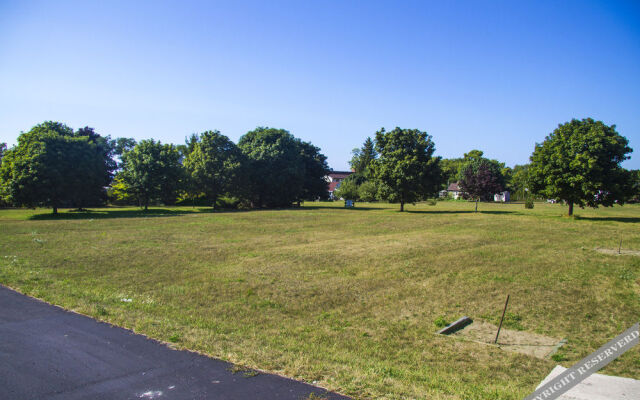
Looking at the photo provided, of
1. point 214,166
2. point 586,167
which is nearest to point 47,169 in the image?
point 214,166

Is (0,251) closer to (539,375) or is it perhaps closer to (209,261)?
(209,261)

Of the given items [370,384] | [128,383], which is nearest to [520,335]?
[370,384]

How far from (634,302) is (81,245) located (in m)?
23.6

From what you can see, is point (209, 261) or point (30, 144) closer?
point (209, 261)

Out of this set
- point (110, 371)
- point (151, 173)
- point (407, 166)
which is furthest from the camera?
point (151, 173)

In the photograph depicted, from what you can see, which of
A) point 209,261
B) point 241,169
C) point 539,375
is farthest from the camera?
point 241,169

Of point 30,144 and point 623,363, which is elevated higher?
point 30,144

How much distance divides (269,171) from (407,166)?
900 inches

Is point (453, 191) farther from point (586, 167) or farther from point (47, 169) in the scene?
point (47, 169)

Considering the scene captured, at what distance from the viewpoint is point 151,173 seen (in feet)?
170

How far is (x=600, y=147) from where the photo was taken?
36188 mm

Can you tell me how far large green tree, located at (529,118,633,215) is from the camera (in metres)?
35.8

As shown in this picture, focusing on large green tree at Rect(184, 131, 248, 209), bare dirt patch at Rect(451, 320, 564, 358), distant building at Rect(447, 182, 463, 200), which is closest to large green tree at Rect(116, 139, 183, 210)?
large green tree at Rect(184, 131, 248, 209)

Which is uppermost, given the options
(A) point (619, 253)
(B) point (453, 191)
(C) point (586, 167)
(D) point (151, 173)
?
(C) point (586, 167)
